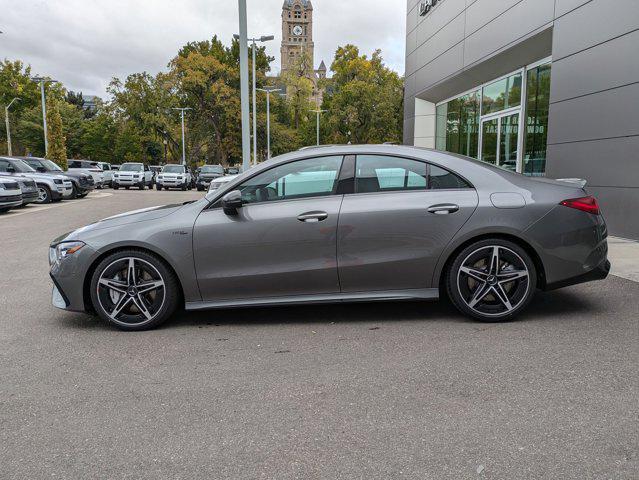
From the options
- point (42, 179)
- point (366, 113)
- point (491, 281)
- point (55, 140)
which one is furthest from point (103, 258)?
point (366, 113)

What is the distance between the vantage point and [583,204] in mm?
4574

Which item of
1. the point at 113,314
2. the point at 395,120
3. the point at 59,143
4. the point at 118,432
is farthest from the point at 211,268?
the point at 395,120

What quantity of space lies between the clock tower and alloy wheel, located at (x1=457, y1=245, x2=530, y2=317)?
151 m

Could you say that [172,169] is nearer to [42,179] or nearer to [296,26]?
[42,179]

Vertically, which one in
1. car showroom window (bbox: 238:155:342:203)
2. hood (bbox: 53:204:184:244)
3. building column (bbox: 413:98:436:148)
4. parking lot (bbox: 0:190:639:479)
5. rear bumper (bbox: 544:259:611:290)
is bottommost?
parking lot (bbox: 0:190:639:479)

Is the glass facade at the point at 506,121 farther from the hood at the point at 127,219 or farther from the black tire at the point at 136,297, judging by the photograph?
the black tire at the point at 136,297

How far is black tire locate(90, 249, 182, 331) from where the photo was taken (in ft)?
14.6

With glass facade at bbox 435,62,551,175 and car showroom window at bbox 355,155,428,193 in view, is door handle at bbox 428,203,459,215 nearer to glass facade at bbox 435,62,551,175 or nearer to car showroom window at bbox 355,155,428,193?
car showroom window at bbox 355,155,428,193

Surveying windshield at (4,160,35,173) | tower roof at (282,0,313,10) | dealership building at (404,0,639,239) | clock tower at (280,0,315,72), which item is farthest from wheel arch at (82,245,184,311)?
tower roof at (282,0,313,10)

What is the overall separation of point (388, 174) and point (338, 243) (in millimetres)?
752

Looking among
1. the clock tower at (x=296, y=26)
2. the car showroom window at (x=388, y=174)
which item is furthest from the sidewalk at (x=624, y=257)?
the clock tower at (x=296, y=26)

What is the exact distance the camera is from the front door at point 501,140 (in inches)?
635

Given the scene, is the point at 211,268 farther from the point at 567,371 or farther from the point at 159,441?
the point at 567,371

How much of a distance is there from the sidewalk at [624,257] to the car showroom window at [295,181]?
3.99 metres
